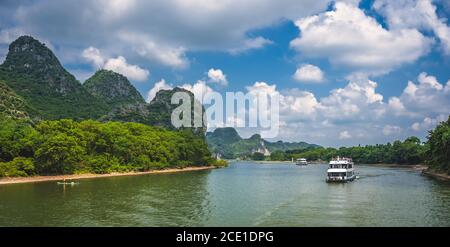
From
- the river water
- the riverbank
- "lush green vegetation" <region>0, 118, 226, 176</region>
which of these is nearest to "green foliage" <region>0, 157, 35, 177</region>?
"lush green vegetation" <region>0, 118, 226, 176</region>

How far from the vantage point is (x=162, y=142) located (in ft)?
418

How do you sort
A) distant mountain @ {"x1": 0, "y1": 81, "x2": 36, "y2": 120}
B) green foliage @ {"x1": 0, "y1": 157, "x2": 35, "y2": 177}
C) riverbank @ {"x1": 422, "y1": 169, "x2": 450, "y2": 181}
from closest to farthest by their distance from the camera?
green foliage @ {"x1": 0, "y1": 157, "x2": 35, "y2": 177} < riverbank @ {"x1": 422, "y1": 169, "x2": 450, "y2": 181} < distant mountain @ {"x1": 0, "y1": 81, "x2": 36, "y2": 120}

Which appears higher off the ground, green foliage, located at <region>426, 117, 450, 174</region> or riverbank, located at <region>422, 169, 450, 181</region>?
green foliage, located at <region>426, 117, 450, 174</region>

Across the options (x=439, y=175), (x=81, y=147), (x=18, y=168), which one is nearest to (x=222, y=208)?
(x=18, y=168)

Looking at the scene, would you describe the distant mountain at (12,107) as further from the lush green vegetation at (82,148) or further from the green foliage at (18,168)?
the green foliage at (18,168)

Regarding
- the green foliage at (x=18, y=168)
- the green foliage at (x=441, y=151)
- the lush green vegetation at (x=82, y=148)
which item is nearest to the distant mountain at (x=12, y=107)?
the lush green vegetation at (x=82, y=148)

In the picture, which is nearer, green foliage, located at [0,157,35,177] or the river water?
the river water

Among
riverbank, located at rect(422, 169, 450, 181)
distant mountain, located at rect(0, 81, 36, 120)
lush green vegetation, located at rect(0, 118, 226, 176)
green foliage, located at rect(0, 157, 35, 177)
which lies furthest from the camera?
distant mountain, located at rect(0, 81, 36, 120)

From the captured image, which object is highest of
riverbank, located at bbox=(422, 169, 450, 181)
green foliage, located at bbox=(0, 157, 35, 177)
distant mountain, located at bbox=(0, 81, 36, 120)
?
distant mountain, located at bbox=(0, 81, 36, 120)

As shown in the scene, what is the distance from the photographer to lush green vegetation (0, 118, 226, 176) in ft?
261

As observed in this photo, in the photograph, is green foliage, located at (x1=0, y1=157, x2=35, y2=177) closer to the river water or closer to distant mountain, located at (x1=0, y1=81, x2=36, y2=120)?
the river water

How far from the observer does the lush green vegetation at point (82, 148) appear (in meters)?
79.5
